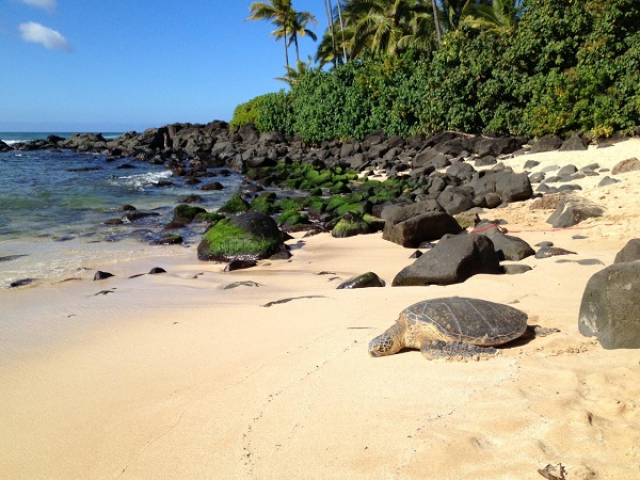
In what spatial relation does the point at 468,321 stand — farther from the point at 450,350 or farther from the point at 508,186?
the point at 508,186

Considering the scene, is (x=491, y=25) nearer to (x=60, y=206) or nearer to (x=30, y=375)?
(x=60, y=206)

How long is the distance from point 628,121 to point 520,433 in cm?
1476

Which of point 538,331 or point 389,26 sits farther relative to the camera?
point 389,26

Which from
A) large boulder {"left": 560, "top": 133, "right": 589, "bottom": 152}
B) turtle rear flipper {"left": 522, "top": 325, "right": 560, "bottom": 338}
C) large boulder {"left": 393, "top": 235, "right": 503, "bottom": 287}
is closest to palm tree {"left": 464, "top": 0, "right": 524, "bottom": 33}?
large boulder {"left": 560, "top": 133, "right": 589, "bottom": 152}

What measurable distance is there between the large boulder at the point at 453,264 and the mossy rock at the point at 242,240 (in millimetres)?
3617

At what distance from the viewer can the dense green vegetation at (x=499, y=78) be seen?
49.9 ft

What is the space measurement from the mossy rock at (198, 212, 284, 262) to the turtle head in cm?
538

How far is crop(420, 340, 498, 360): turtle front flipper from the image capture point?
12.5 ft

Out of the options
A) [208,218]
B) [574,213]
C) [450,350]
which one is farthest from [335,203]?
[450,350]

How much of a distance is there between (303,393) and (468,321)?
147cm

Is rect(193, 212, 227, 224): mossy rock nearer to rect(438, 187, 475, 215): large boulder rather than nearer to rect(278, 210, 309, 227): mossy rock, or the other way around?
rect(278, 210, 309, 227): mossy rock

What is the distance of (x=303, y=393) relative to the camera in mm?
3514

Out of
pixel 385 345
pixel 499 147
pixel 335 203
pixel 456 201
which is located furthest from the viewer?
pixel 499 147

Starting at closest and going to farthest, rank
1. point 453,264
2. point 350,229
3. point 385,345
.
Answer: point 385,345 < point 453,264 < point 350,229
